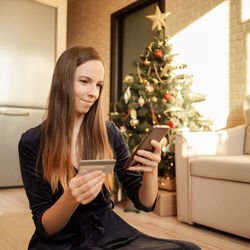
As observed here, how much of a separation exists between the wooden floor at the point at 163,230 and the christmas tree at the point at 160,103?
0.49 meters

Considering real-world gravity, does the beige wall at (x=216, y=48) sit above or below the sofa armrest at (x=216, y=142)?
above

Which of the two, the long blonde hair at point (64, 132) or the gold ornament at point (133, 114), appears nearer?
Answer: the long blonde hair at point (64, 132)

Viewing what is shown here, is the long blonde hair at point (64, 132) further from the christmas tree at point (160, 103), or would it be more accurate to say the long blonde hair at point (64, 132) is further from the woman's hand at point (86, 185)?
the christmas tree at point (160, 103)

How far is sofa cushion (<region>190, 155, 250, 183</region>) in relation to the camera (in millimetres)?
1779

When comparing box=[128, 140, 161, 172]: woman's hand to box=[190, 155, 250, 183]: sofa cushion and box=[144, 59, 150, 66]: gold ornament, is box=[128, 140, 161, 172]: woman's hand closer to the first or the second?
box=[190, 155, 250, 183]: sofa cushion

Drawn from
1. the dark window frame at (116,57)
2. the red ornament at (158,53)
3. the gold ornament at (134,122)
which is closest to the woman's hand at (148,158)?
the gold ornament at (134,122)

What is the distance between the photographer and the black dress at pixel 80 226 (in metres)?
0.89

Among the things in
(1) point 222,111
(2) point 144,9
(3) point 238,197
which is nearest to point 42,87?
(2) point 144,9

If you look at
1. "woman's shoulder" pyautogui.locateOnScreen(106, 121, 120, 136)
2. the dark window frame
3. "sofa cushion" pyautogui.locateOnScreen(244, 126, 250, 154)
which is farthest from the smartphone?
the dark window frame

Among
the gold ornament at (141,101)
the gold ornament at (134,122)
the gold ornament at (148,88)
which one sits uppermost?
the gold ornament at (148,88)

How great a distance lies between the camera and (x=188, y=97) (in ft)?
9.32

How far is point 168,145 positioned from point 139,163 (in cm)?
167

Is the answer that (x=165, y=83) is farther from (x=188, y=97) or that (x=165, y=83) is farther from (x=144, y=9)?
A: (x=144, y=9)

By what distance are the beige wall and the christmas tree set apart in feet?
0.77
